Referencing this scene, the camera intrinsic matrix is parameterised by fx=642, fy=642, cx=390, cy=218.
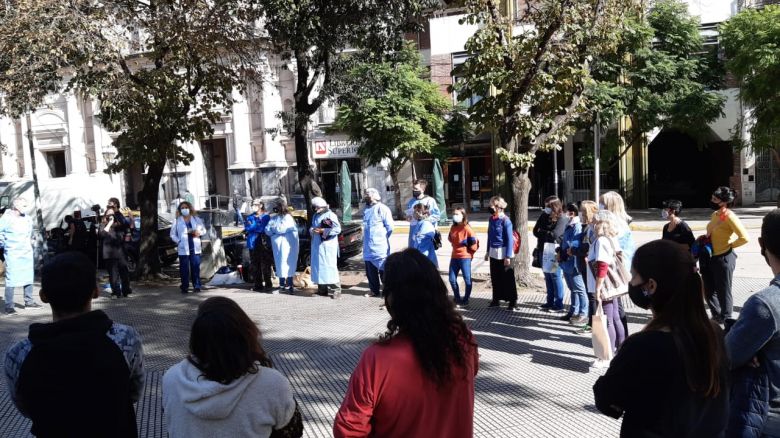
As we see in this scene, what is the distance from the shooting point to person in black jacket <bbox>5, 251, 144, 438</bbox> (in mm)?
2650

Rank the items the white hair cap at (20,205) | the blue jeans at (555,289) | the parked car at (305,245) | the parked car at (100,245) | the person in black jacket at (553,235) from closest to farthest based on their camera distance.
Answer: the person in black jacket at (553,235), the blue jeans at (555,289), the white hair cap at (20,205), the parked car at (305,245), the parked car at (100,245)

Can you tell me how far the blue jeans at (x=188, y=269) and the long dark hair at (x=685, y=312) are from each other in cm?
1056

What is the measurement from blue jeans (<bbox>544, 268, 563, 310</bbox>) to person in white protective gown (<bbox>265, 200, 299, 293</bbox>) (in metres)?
4.75

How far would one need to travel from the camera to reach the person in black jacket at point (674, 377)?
2.29m

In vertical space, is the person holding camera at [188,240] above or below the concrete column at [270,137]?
below

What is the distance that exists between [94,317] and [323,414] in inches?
123

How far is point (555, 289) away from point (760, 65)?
15434 millimetres

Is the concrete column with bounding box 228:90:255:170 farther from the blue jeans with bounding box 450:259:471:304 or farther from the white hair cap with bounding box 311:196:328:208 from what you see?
the blue jeans with bounding box 450:259:471:304

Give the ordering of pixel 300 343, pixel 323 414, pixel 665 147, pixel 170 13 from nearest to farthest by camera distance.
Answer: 1. pixel 323 414
2. pixel 300 343
3. pixel 170 13
4. pixel 665 147

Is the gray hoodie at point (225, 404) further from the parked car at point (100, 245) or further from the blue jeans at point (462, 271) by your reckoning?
the parked car at point (100, 245)

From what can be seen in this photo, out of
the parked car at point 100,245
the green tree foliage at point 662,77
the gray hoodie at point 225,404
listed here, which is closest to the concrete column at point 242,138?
the parked car at point 100,245

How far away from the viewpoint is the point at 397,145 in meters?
25.0

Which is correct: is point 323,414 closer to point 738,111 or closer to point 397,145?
point 397,145

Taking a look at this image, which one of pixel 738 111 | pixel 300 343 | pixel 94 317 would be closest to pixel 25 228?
pixel 300 343
